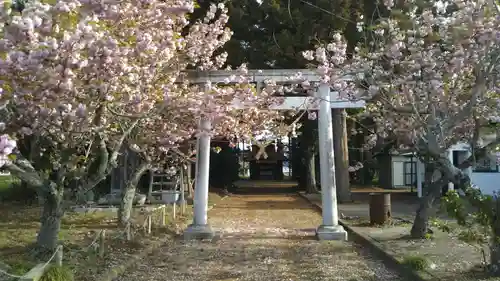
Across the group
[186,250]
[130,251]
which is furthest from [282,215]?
[130,251]

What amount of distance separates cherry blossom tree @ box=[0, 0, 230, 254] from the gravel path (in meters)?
2.03

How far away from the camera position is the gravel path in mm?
8508

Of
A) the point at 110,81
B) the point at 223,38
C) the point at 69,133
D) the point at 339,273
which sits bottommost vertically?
the point at 339,273

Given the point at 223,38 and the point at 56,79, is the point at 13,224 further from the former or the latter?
the point at 56,79

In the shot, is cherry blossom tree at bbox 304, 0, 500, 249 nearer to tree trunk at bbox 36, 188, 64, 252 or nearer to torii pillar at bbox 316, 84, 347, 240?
torii pillar at bbox 316, 84, 347, 240

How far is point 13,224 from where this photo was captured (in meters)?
13.0

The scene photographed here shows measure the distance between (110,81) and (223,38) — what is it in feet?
16.7

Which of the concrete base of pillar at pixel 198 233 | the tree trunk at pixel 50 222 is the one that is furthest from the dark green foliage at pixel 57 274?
the concrete base of pillar at pixel 198 233

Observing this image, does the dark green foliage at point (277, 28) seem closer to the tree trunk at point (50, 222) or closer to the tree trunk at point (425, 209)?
the tree trunk at point (425, 209)

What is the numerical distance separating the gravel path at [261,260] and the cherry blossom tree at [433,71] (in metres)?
2.27

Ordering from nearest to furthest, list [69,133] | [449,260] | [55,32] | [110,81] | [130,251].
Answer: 1. [55,32]
2. [110,81]
3. [69,133]
4. [449,260]
5. [130,251]

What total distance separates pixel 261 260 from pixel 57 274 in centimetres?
427

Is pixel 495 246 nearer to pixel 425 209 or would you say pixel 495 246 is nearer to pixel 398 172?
pixel 425 209

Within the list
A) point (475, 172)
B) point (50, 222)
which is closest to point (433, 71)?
point (50, 222)
